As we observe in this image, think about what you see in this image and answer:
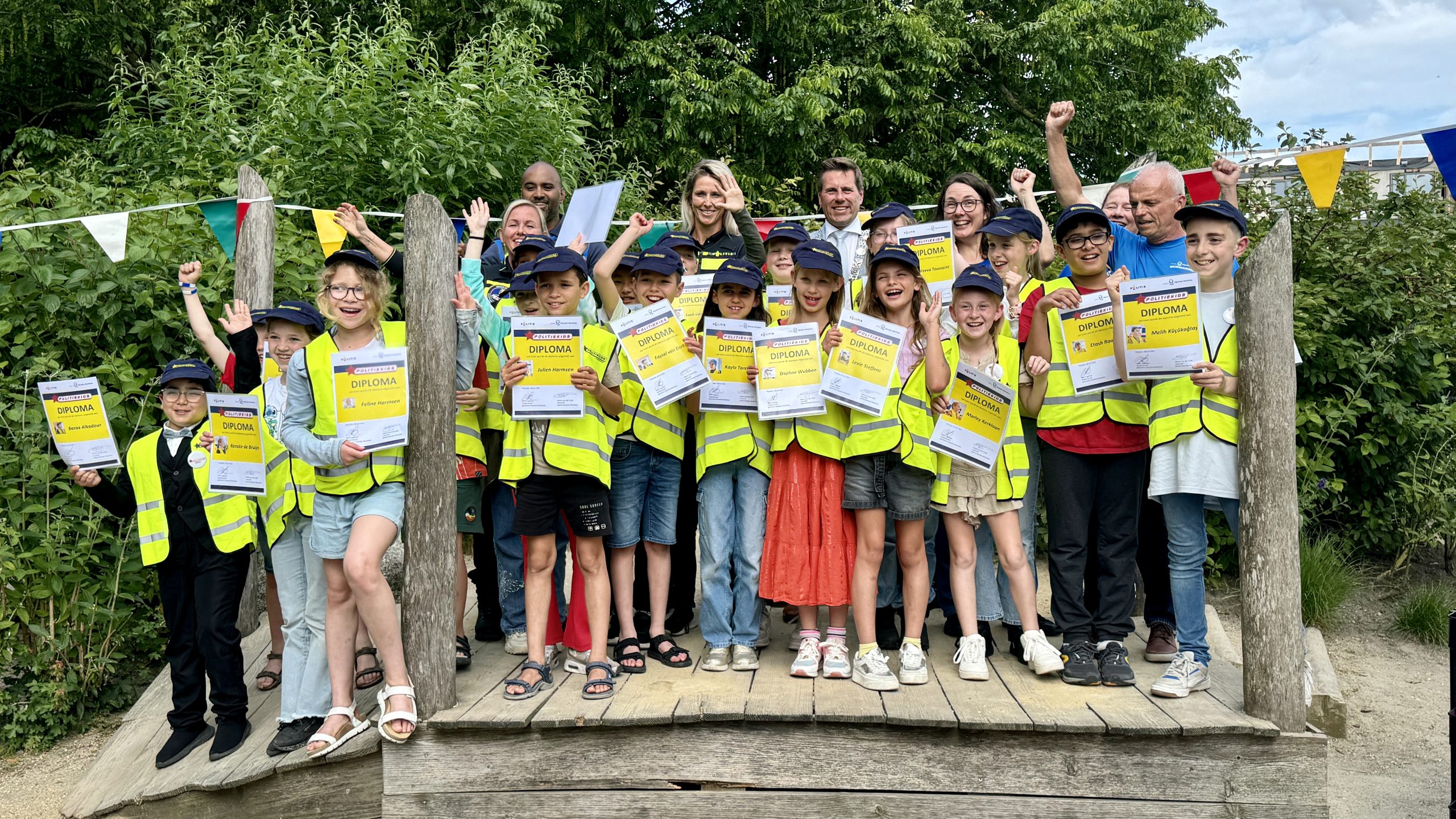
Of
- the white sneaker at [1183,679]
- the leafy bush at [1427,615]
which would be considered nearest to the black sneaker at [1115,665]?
the white sneaker at [1183,679]

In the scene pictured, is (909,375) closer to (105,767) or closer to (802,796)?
(802,796)

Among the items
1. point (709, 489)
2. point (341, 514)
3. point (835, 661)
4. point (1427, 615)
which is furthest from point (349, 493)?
point (1427, 615)

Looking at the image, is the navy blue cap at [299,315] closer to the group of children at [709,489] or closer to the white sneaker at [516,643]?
the group of children at [709,489]

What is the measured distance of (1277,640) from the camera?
395 cm

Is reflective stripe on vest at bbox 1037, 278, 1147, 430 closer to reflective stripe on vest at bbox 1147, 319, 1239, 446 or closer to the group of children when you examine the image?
the group of children

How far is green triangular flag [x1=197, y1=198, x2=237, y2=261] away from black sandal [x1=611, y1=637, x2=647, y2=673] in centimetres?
349

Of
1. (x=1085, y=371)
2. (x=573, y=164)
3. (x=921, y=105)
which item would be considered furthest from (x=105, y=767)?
(x=921, y=105)

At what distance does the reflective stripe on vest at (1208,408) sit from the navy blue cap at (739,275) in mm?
1797

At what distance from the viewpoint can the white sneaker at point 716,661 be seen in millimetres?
4512

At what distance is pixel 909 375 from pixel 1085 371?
728 millimetres

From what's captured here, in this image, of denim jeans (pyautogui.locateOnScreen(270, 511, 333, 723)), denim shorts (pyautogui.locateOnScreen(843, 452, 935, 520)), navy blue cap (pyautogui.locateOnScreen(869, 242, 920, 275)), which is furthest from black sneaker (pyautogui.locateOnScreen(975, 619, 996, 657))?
denim jeans (pyautogui.locateOnScreen(270, 511, 333, 723))

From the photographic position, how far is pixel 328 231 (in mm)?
6582

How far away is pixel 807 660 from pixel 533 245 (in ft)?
7.41

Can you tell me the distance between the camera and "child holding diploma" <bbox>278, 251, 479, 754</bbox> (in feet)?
13.3
